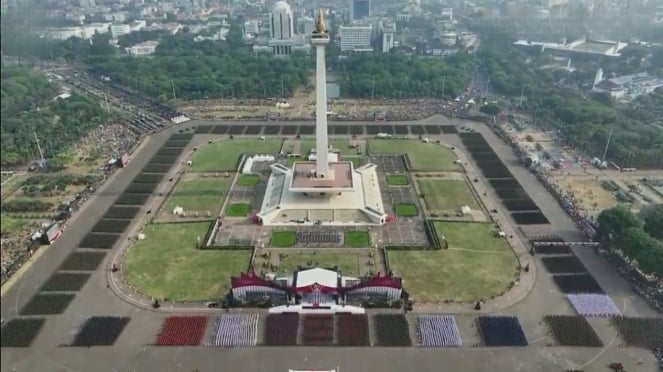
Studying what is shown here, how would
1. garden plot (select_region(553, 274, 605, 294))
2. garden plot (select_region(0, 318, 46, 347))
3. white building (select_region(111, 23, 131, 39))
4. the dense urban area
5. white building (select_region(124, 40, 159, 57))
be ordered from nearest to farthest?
garden plot (select_region(0, 318, 46, 347)) < garden plot (select_region(553, 274, 605, 294)) < the dense urban area < white building (select_region(124, 40, 159, 57)) < white building (select_region(111, 23, 131, 39))

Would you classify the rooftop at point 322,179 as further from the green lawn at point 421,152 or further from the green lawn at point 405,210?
the green lawn at point 421,152

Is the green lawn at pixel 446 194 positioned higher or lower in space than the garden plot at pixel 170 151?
lower

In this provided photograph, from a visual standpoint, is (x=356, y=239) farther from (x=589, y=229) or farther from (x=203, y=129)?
(x=203, y=129)

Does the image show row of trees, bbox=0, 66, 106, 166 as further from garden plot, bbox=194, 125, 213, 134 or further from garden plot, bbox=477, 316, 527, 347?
garden plot, bbox=477, 316, 527, 347

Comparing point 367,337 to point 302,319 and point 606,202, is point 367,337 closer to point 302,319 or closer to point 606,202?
point 302,319

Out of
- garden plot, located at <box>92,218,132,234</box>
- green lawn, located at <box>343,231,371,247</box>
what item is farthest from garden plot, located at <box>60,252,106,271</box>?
green lawn, located at <box>343,231,371,247</box>

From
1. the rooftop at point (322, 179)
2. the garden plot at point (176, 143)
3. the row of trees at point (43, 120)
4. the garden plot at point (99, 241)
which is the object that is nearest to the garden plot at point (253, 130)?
the garden plot at point (176, 143)
